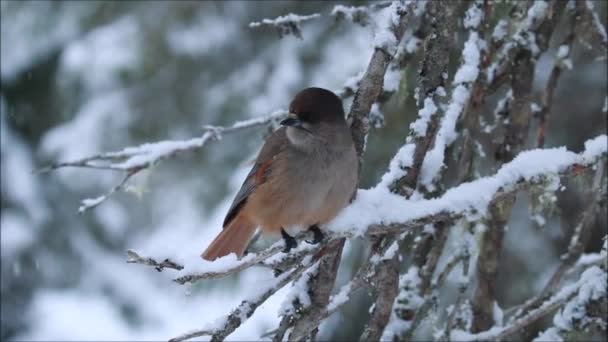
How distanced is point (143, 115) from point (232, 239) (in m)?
4.36

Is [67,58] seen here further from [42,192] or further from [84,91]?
[42,192]

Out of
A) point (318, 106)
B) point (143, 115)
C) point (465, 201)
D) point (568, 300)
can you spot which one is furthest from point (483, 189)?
point (143, 115)

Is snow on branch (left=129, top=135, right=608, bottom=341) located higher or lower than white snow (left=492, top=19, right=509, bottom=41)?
lower

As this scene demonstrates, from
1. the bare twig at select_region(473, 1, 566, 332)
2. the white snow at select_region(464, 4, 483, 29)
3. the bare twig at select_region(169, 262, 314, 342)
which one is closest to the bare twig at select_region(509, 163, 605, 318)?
the bare twig at select_region(473, 1, 566, 332)

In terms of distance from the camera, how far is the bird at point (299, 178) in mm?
3994

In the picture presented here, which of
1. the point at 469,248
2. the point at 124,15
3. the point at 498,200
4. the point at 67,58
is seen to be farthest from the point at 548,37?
the point at 67,58

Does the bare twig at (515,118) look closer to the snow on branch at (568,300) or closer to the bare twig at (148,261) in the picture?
the snow on branch at (568,300)

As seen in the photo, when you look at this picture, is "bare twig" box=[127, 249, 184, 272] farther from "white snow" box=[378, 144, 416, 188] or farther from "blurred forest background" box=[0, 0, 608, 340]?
"blurred forest background" box=[0, 0, 608, 340]

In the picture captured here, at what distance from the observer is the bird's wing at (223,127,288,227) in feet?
14.3

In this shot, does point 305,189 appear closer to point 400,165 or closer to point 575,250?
point 400,165

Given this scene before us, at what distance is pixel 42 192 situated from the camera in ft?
30.1

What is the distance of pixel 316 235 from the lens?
3.75m

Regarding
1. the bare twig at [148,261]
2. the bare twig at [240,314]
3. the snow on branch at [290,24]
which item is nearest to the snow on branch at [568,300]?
the bare twig at [240,314]

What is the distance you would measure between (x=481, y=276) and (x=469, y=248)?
0.39 m
